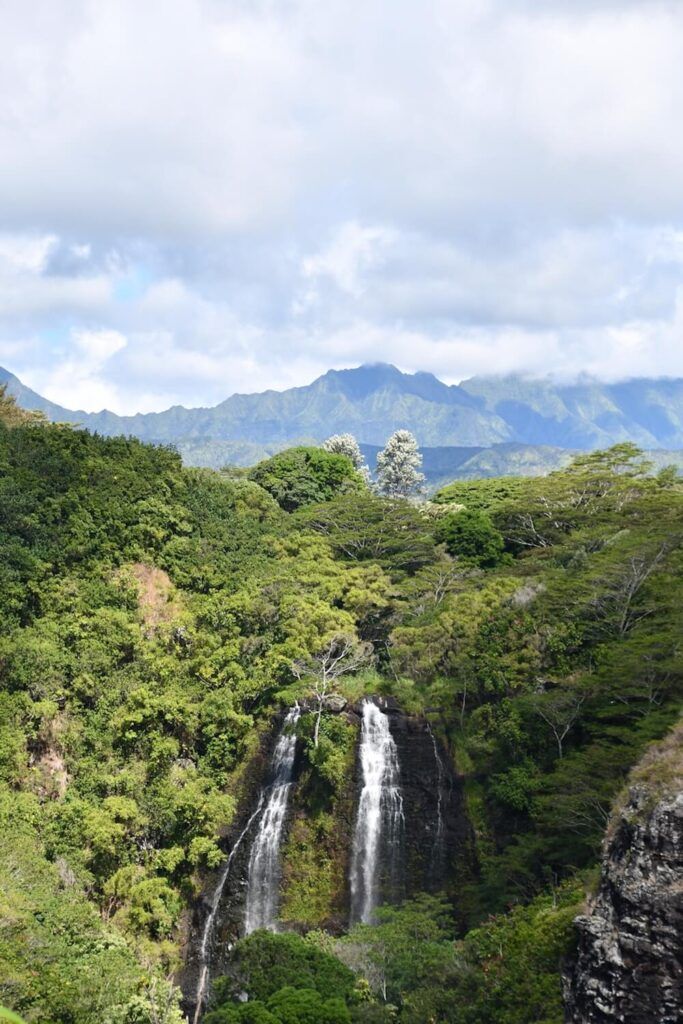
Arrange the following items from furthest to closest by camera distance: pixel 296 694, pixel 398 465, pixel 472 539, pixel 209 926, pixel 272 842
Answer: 1. pixel 398 465
2. pixel 472 539
3. pixel 296 694
4. pixel 272 842
5. pixel 209 926

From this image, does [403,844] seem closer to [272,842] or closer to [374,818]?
[374,818]

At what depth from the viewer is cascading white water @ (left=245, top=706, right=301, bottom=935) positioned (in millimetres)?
25938

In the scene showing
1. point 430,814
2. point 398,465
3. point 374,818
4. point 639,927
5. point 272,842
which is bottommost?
point 639,927

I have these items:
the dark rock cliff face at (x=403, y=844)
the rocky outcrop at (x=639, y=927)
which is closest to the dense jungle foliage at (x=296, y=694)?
the dark rock cliff face at (x=403, y=844)

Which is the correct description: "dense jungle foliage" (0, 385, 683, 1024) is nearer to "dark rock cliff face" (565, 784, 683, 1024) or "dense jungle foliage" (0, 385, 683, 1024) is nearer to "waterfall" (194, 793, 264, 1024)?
"waterfall" (194, 793, 264, 1024)

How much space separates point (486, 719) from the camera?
88.3 ft

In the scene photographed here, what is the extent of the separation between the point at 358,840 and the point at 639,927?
14.3m

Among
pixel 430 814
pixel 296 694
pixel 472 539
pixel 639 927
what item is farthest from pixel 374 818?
pixel 472 539

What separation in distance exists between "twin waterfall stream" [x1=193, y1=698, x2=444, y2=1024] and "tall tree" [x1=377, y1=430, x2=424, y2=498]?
173ft

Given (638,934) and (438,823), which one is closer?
(638,934)

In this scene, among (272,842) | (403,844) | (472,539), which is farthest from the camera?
(472,539)

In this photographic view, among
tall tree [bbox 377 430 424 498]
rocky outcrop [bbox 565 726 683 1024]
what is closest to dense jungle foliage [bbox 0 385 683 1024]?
rocky outcrop [bbox 565 726 683 1024]

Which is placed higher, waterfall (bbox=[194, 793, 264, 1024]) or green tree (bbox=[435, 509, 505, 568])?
green tree (bbox=[435, 509, 505, 568])

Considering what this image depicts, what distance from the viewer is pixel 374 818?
1056 inches
